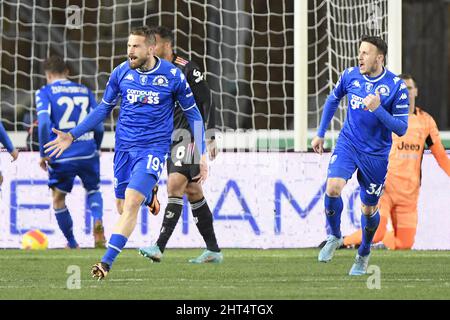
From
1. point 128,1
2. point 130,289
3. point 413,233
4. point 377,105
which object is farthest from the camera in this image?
point 128,1

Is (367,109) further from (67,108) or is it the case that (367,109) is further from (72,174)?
(67,108)

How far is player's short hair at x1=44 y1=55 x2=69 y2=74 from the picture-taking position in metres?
13.7

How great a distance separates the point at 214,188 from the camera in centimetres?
1366

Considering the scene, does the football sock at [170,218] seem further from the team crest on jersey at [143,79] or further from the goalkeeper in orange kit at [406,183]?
the goalkeeper in orange kit at [406,183]

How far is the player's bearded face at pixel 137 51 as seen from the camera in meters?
9.88

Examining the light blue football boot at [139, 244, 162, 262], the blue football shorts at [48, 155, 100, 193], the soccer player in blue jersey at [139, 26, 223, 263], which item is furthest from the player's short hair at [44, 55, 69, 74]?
the light blue football boot at [139, 244, 162, 262]

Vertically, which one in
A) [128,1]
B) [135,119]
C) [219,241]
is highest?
[128,1]

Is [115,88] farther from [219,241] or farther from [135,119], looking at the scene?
[219,241]

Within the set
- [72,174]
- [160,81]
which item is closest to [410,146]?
[72,174]

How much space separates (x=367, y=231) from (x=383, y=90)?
1.11 m

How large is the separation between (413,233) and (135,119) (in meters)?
4.39

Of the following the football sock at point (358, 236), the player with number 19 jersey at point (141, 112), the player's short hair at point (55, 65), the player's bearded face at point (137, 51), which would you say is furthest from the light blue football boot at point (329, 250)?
the player's short hair at point (55, 65)

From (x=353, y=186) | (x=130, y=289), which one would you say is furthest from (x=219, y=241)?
(x=130, y=289)
